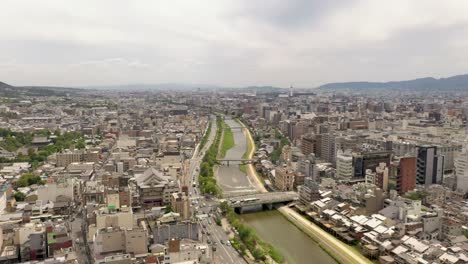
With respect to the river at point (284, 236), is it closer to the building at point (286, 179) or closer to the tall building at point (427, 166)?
the building at point (286, 179)

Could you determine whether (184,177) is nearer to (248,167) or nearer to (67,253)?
(248,167)

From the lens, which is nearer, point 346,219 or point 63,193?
point 346,219

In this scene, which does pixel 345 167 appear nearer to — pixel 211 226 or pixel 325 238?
pixel 325 238

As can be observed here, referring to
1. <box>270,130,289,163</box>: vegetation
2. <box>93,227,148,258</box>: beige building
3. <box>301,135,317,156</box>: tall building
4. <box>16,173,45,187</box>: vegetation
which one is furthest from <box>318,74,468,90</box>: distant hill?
<box>93,227,148,258</box>: beige building

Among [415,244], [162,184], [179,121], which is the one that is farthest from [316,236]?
[179,121]

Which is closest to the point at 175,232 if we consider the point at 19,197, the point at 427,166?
the point at 19,197

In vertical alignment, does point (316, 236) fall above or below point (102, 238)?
below

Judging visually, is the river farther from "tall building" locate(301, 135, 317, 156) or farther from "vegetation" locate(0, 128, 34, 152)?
"vegetation" locate(0, 128, 34, 152)
